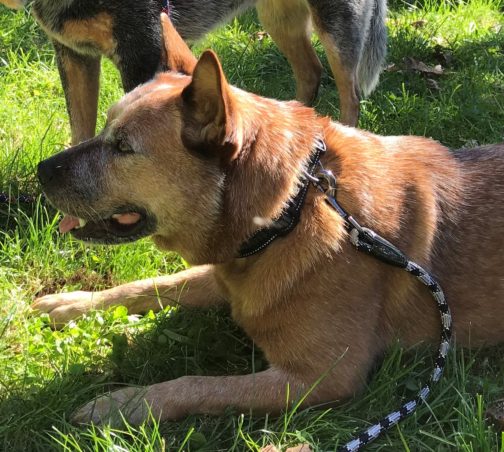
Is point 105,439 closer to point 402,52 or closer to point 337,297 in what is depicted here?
point 337,297

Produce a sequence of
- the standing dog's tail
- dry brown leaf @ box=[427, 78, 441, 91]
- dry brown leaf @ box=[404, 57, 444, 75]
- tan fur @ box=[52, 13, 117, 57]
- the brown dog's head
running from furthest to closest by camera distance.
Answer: dry brown leaf @ box=[404, 57, 444, 75]
dry brown leaf @ box=[427, 78, 441, 91]
the standing dog's tail
tan fur @ box=[52, 13, 117, 57]
the brown dog's head

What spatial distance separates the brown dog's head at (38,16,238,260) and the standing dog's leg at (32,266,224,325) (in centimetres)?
59

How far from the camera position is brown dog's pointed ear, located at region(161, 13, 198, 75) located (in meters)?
2.86

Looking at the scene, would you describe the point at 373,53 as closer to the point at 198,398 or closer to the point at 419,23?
the point at 419,23

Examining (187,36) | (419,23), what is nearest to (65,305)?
(187,36)

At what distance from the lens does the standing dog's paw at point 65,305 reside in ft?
10.5

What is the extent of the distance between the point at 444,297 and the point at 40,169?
1.68 metres

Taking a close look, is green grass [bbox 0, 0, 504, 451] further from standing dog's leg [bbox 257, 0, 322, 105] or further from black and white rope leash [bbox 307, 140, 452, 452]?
standing dog's leg [bbox 257, 0, 322, 105]

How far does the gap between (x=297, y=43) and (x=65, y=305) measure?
2.87 m

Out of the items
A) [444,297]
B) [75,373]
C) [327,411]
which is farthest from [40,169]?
[444,297]

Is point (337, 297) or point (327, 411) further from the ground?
point (337, 297)

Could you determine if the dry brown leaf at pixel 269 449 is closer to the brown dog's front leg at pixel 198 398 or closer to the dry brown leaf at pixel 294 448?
the dry brown leaf at pixel 294 448

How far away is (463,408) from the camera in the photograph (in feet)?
8.55

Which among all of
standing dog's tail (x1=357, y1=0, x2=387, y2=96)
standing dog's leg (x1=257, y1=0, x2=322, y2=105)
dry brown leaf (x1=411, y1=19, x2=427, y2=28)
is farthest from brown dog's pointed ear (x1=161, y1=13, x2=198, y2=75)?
dry brown leaf (x1=411, y1=19, x2=427, y2=28)
